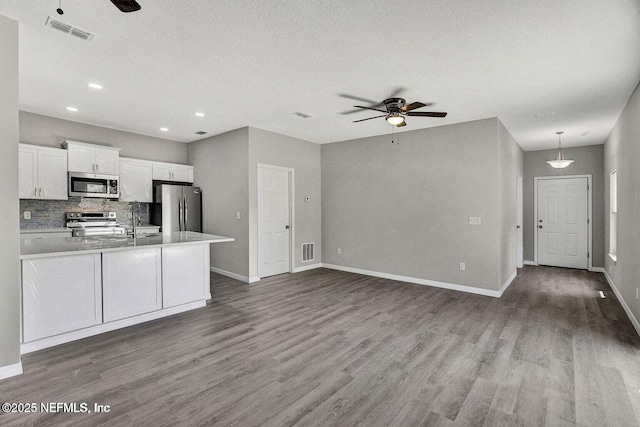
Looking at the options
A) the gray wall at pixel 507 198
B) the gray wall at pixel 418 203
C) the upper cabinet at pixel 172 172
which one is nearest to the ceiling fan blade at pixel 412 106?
the gray wall at pixel 418 203

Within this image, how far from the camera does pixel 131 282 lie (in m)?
3.58

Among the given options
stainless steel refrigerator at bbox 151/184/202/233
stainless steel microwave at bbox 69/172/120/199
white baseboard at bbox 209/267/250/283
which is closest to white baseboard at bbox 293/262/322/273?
white baseboard at bbox 209/267/250/283

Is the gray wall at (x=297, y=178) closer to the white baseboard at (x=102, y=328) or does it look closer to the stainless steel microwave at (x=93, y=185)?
the white baseboard at (x=102, y=328)

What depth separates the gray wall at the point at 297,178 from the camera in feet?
18.4

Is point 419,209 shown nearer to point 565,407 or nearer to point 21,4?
point 565,407

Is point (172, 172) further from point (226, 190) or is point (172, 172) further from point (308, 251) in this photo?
point (308, 251)

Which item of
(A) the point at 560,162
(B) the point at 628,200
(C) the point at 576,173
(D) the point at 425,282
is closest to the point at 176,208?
(D) the point at 425,282

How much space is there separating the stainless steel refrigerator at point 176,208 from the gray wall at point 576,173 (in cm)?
766

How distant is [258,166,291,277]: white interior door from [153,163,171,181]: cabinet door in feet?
6.98

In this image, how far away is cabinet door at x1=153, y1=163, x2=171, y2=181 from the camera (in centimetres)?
623

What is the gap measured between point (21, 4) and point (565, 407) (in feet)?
15.7

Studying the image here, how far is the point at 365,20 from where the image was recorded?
236 centimetres

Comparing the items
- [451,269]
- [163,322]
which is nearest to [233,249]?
[163,322]

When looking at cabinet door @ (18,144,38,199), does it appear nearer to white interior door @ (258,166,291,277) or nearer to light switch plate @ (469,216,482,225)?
white interior door @ (258,166,291,277)
